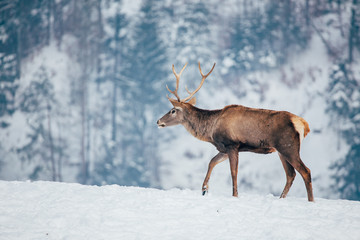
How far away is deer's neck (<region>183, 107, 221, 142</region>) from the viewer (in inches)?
294

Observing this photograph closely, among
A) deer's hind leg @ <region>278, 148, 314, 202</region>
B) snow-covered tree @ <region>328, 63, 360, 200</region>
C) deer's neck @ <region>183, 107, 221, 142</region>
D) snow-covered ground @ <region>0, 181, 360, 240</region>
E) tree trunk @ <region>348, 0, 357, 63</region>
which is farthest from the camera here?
tree trunk @ <region>348, 0, 357, 63</region>

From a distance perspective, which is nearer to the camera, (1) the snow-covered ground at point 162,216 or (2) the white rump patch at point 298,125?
(1) the snow-covered ground at point 162,216

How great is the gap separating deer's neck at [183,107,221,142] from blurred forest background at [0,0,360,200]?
21.1m

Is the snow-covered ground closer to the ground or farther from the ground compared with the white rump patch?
closer to the ground

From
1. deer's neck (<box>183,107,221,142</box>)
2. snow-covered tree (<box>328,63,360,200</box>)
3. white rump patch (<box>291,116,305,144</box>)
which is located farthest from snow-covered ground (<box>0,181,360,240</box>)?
snow-covered tree (<box>328,63,360,200</box>)

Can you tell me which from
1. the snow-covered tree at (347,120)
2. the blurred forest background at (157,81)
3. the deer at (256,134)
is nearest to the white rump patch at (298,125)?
the deer at (256,134)

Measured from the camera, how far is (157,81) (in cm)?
3198

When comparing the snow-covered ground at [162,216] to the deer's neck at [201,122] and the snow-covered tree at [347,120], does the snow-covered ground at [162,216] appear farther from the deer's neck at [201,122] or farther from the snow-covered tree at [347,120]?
the snow-covered tree at [347,120]

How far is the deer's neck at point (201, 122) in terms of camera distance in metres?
7.46

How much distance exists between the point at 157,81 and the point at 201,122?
2464 centimetres

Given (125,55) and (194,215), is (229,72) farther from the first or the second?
(194,215)

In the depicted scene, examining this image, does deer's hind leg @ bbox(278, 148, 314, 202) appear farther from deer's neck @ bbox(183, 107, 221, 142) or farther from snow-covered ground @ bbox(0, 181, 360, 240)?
deer's neck @ bbox(183, 107, 221, 142)

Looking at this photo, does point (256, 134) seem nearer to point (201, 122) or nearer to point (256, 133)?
point (256, 133)

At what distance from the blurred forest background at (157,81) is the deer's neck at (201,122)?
21.1 metres
